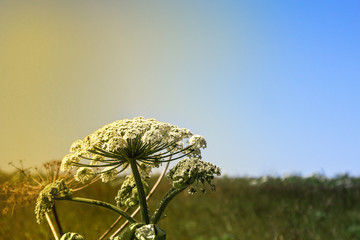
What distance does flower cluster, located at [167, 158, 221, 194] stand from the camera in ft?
9.66

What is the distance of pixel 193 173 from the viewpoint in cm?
296

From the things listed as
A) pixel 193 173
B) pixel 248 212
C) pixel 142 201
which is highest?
pixel 248 212

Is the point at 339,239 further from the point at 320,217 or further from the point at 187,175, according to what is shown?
the point at 187,175

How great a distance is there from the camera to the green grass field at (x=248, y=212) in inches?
282

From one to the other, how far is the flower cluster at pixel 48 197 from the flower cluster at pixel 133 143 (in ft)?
0.61

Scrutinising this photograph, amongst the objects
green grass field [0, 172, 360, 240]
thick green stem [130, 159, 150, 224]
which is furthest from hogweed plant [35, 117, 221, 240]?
green grass field [0, 172, 360, 240]

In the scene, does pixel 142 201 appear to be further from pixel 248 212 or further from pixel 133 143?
pixel 248 212

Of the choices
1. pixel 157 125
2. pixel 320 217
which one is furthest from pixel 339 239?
pixel 157 125

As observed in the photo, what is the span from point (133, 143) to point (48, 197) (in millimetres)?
823

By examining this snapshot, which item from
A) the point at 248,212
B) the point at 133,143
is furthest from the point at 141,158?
the point at 248,212

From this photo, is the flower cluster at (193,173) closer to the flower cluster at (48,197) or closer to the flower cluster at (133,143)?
the flower cluster at (133,143)

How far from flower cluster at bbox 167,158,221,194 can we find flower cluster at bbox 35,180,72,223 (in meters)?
0.91

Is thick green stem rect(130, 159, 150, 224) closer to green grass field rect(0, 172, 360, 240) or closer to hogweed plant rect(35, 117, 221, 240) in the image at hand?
hogweed plant rect(35, 117, 221, 240)

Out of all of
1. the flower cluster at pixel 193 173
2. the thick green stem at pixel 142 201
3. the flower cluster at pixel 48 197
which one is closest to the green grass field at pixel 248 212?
the flower cluster at pixel 48 197
